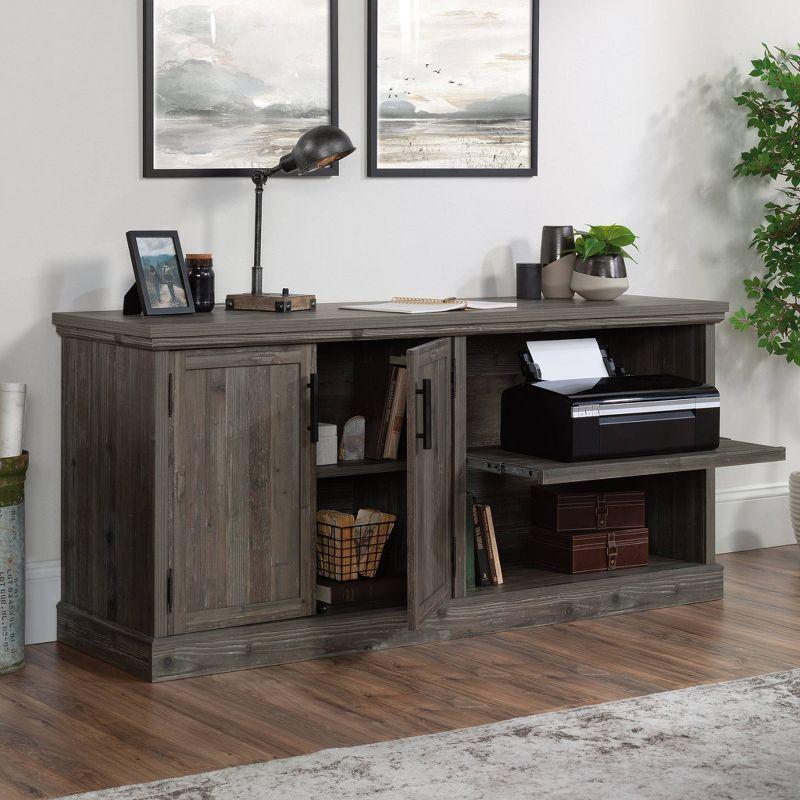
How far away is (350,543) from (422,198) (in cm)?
120

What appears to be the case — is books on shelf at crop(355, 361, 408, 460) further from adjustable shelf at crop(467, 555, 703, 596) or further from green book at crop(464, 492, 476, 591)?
adjustable shelf at crop(467, 555, 703, 596)

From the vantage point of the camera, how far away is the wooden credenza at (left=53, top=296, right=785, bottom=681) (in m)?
3.48

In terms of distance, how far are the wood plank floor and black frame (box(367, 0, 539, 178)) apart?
4.80ft

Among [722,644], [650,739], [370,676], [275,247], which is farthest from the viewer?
[275,247]

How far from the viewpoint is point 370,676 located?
3.54m

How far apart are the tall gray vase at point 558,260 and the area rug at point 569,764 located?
1610mm

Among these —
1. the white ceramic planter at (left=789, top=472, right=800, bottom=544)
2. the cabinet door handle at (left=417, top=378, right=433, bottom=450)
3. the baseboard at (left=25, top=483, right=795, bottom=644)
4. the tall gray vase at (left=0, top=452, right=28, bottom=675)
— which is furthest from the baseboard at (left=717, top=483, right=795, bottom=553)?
the tall gray vase at (left=0, top=452, right=28, bottom=675)

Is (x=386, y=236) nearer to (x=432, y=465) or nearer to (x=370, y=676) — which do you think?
(x=432, y=465)

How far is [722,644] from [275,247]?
1.73 m

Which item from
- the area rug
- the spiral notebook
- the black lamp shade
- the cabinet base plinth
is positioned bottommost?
the area rug

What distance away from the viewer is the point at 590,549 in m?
4.28

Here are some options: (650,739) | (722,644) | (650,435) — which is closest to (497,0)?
(650,435)

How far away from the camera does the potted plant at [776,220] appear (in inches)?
190

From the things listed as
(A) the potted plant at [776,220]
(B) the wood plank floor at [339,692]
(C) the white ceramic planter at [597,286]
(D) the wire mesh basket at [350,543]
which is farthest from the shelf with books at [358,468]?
(A) the potted plant at [776,220]
